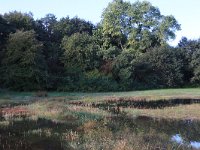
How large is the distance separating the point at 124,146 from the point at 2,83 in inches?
1627

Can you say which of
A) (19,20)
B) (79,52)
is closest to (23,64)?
(79,52)

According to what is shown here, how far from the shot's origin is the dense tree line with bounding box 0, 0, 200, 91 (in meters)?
51.8

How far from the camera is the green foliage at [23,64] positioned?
5044cm

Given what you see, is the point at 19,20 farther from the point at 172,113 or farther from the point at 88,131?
the point at 88,131

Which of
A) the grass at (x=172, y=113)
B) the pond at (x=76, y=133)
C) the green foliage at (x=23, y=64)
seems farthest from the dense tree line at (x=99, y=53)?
the pond at (x=76, y=133)

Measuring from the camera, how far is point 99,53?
6525 cm

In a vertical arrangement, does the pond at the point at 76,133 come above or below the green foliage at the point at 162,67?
below

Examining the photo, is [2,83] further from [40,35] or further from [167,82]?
[167,82]

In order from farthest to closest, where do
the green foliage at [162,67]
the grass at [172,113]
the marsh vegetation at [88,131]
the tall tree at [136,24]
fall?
the tall tree at [136,24], the green foliage at [162,67], the grass at [172,113], the marsh vegetation at [88,131]

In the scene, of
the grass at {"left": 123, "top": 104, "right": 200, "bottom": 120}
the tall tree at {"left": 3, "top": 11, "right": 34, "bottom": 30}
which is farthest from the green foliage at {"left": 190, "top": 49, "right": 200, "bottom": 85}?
the grass at {"left": 123, "top": 104, "right": 200, "bottom": 120}

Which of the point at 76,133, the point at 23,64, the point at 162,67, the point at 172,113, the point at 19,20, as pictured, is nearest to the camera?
the point at 76,133

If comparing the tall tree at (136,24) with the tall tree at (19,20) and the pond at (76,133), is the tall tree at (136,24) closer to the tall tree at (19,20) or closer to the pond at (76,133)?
the tall tree at (19,20)

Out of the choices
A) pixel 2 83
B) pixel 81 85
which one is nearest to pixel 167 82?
pixel 81 85

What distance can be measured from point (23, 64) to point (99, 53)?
1744 cm
